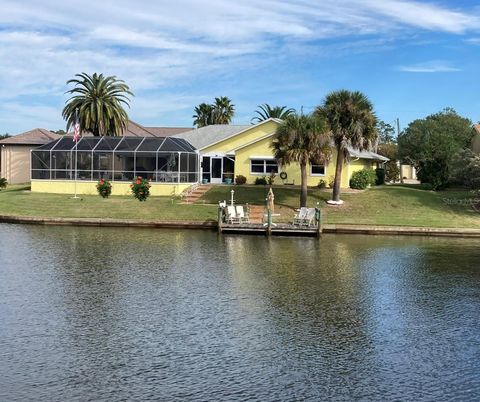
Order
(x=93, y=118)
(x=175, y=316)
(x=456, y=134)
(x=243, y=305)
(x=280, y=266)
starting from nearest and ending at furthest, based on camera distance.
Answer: (x=175, y=316), (x=243, y=305), (x=280, y=266), (x=93, y=118), (x=456, y=134)

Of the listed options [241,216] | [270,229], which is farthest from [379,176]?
[270,229]

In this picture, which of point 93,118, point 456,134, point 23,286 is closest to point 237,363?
point 23,286

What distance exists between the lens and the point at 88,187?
46.5 m

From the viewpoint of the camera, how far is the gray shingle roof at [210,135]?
53.4 m

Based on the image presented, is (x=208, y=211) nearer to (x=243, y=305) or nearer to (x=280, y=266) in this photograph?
(x=280, y=266)

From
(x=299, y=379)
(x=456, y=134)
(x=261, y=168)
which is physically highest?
(x=456, y=134)

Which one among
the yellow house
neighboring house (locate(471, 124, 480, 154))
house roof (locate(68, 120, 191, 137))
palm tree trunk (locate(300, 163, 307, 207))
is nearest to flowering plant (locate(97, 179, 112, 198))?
the yellow house

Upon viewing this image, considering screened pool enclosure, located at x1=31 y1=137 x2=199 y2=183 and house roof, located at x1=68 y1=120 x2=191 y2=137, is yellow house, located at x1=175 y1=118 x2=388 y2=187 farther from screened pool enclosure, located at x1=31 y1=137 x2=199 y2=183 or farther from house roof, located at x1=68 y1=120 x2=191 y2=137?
house roof, located at x1=68 y1=120 x2=191 y2=137

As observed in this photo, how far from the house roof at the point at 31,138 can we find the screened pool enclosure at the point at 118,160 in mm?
12245

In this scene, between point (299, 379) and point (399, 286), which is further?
point (399, 286)

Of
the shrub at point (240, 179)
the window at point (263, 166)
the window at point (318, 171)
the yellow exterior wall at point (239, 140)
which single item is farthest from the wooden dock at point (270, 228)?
the yellow exterior wall at point (239, 140)

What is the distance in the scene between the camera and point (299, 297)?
16953 mm

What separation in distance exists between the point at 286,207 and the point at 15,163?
33485 millimetres

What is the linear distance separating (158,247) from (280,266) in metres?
6.79
